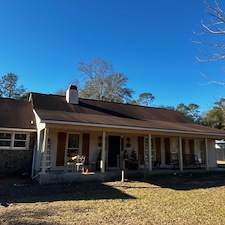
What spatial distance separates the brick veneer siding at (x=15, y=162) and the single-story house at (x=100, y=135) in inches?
12.3

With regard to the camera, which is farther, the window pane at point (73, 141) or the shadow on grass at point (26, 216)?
the window pane at point (73, 141)

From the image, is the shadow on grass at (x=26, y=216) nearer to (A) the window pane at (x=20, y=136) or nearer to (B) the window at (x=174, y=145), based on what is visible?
(A) the window pane at (x=20, y=136)

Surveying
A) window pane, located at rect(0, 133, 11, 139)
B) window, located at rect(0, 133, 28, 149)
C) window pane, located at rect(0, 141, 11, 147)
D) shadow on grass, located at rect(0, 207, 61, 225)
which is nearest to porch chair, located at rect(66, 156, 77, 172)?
window, located at rect(0, 133, 28, 149)

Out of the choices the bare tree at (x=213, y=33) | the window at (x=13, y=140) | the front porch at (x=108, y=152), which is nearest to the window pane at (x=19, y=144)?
the window at (x=13, y=140)

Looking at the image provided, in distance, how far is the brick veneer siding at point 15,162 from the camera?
10.1m

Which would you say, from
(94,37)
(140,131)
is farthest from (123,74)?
(140,131)

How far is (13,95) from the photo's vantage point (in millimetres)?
35312

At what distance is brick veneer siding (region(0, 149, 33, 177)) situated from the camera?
1007 centimetres

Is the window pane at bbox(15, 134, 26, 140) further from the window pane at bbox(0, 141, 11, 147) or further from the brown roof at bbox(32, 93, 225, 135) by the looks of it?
the brown roof at bbox(32, 93, 225, 135)

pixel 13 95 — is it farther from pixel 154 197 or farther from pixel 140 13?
pixel 154 197

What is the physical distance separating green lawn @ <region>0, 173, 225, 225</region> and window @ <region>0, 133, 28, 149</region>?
315 cm

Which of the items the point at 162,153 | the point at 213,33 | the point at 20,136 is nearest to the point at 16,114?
the point at 20,136

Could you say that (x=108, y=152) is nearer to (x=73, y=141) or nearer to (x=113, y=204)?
(x=73, y=141)

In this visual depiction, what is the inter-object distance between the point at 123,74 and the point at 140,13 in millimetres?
18955
